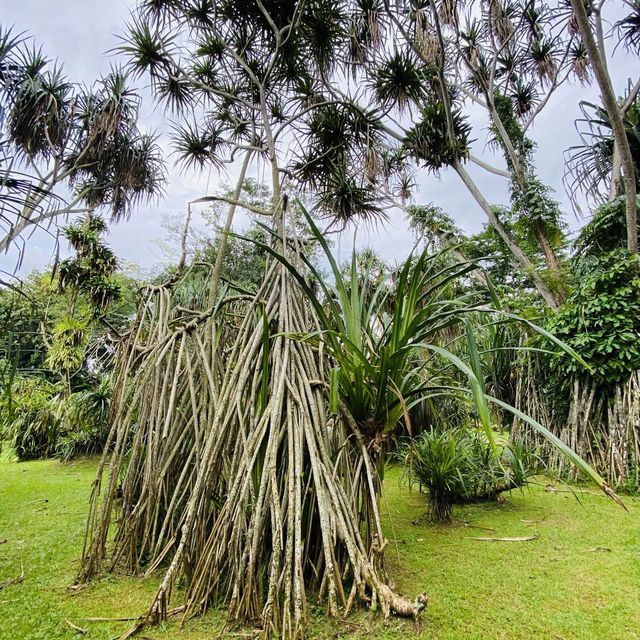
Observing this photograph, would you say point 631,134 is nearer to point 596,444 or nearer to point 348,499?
point 596,444

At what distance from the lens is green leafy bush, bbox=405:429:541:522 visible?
2711mm

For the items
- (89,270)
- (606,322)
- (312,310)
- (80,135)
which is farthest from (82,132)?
(606,322)

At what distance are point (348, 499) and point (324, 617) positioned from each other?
0.43 m

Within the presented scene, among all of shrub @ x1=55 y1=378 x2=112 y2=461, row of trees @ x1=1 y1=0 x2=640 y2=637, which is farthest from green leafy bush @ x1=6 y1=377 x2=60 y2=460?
row of trees @ x1=1 y1=0 x2=640 y2=637

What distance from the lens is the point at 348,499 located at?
5.13ft

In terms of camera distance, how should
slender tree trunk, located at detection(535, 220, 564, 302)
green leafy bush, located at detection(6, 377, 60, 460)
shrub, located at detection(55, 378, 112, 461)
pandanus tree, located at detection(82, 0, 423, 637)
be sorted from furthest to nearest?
green leafy bush, located at detection(6, 377, 60, 460)
shrub, located at detection(55, 378, 112, 461)
slender tree trunk, located at detection(535, 220, 564, 302)
pandanus tree, located at detection(82, 0, 423, 637)

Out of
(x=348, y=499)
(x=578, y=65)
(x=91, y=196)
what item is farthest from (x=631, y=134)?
(x=91, y=196)

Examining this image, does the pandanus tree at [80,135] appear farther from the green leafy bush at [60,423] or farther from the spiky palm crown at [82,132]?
the green leafy bush at [60,423]

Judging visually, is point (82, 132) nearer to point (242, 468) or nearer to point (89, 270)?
point (89, 270)

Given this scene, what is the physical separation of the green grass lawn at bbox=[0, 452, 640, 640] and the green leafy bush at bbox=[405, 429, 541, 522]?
0.43 feet

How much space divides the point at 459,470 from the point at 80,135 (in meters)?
8.49

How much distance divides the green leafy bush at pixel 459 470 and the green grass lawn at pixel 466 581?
5.1 inches

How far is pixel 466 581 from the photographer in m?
1.81

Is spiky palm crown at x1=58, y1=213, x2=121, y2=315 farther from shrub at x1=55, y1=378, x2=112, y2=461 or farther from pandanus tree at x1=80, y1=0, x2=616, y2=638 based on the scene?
pandanus tree at x1=80, y1=0, x2=616, y2=638
